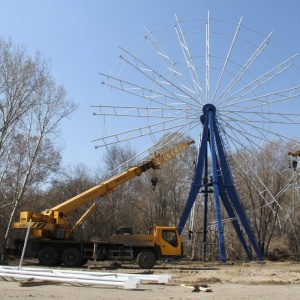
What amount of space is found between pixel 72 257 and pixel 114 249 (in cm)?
233

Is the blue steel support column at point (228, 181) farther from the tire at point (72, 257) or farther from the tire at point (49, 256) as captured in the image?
the tire at point (49, 256)

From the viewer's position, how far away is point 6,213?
3934 cm

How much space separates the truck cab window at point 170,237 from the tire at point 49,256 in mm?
5941

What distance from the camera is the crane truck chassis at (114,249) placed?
2398cm

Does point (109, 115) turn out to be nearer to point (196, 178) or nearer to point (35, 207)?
point (196, 178)

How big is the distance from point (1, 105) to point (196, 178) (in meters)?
13.8

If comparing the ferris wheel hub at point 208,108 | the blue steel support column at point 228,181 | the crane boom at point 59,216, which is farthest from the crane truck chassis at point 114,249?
the ferris wheel hub at point 208,108

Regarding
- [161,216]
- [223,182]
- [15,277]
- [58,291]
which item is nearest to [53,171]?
[223,182]

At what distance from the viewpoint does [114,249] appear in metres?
24.4

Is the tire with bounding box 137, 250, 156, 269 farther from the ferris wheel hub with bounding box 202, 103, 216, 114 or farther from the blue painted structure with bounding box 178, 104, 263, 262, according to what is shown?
the ferris wheel hub with bounding box 202, 103, 216, 114

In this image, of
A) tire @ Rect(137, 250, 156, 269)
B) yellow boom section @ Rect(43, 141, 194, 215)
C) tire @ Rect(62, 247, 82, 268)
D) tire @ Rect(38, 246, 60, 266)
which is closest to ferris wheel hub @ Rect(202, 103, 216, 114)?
yellow boom section @ Rect(43, 141, 194, 215)

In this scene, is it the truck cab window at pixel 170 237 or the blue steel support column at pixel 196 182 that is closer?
the truck cab window at pixel 170 237

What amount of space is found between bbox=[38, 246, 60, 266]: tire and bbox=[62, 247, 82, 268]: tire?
433mm

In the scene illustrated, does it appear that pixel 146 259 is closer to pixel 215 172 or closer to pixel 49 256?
pixel 49 256
